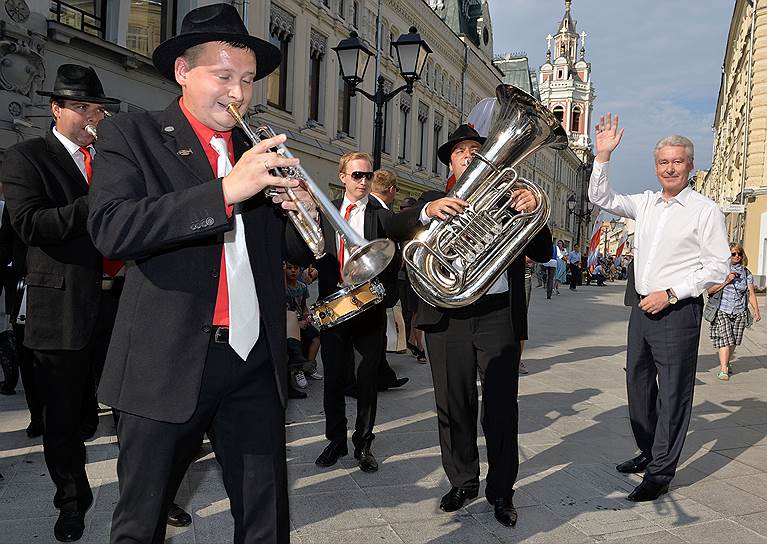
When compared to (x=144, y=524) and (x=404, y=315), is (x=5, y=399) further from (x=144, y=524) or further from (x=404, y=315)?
(x=144, y=524)

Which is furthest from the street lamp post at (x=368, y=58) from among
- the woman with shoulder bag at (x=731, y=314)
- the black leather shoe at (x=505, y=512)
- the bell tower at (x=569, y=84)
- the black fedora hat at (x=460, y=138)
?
the bell tower at (x=569, y=84)

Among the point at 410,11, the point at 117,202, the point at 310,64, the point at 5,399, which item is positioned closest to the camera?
the point at 117,202

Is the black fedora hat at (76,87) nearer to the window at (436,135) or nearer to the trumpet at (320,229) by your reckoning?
the trumpet at (320,229)

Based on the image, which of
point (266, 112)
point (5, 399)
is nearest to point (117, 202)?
point (5, 399)

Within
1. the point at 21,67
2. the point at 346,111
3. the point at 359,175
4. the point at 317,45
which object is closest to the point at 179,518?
the point at 359,175

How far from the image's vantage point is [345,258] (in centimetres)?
259

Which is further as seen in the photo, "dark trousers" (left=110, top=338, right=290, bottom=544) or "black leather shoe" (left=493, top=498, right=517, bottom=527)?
"black leather shoe" (left=493, top=498, right=517, bottom=527)

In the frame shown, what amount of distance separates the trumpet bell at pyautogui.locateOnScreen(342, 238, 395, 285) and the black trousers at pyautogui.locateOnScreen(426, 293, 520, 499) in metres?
1.46

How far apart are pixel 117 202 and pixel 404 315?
6.42 m

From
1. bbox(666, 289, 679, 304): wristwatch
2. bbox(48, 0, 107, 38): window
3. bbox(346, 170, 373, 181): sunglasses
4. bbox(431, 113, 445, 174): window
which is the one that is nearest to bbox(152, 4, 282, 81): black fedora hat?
bbox(346, 170, 373, 181): sunglasses

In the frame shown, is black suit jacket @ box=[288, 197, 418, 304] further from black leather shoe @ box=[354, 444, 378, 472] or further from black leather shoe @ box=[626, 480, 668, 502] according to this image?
black leather shoe @ box=[626, 480, 668, 502]

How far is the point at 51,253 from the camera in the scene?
3438 mm

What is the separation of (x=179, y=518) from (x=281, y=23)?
62.7 feet

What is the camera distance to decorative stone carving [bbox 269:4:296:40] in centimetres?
1998
